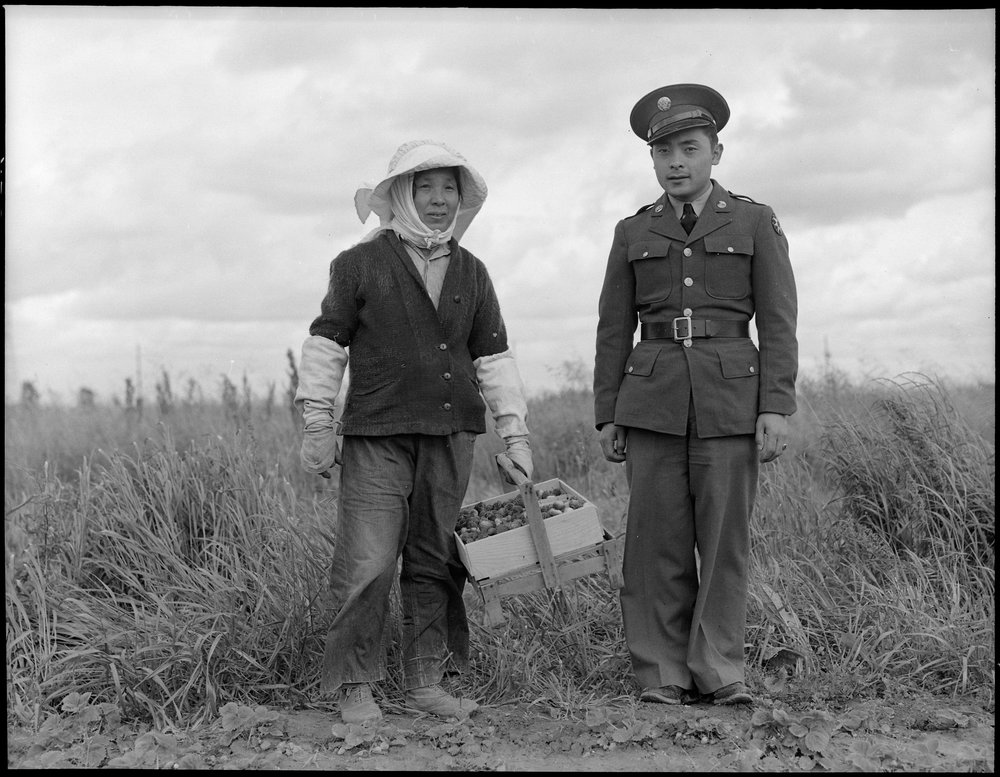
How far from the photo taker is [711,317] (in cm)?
389

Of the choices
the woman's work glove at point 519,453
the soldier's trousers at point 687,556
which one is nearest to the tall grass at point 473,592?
the soldier's trousers at point 687,556

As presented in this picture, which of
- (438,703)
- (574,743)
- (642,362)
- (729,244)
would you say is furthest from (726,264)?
(438,703)

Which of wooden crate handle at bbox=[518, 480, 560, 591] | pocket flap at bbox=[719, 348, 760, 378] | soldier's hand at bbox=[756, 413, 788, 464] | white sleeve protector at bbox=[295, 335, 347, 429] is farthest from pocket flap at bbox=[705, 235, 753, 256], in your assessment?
white sleeve protector at bbox=[295, 335, 347, 429]

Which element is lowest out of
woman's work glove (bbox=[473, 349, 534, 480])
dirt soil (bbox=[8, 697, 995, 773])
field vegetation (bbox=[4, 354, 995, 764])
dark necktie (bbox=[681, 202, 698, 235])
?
dirt soil (bbox=[8, 697, 995, 773])

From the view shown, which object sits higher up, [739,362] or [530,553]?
[739,362]

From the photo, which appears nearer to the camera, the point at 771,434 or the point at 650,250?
the point at 771,434

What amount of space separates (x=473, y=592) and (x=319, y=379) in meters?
1.73

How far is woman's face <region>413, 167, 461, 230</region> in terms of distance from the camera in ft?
12.5

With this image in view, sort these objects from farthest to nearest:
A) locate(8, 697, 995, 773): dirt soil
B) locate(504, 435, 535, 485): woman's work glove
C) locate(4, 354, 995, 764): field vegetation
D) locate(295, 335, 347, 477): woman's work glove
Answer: locate(4, 354, 995, 764): field vegetation → locate(504, 435, 535, 485): woman's work glove → locate(295, 335, 347, 477): woman's work glove → locate(8, 697, 995, 773): dirt soil

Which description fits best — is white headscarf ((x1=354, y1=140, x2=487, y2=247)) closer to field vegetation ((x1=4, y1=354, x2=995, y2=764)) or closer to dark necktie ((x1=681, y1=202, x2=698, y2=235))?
dark necktie ((x1=681, y1=202, x2=698, y2=235))

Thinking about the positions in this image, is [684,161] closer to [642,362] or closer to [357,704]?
[642,362]

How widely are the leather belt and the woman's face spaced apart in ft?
3.05

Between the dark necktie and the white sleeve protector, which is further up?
the dark necktie

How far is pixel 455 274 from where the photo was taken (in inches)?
153
